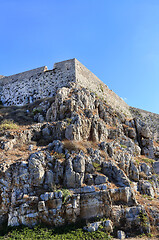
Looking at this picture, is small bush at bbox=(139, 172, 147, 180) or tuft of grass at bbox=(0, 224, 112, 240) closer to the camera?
tuft of grass at bbox=(0, 224, 112, 240)

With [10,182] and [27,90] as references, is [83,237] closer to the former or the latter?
[10,182]

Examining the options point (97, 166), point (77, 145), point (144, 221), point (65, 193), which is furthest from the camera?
point (77, 145)

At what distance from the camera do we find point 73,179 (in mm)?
11344

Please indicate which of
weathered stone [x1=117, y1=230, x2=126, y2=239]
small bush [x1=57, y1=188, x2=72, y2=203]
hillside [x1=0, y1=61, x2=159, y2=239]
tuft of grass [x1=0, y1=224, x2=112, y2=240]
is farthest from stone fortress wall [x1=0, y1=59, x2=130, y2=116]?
weathered stone [x1=117, y1=230, x2=126, y2=239]

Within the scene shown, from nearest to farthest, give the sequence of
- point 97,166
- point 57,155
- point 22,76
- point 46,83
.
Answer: point 57,155 < point 97,166 < point 46,83 < point 22,76

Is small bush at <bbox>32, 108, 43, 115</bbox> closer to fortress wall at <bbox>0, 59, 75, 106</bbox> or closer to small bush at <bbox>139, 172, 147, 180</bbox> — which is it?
fortress wall at <bbox>0, 59, 75, 106</bbox>

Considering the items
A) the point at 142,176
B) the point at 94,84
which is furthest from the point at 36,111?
the point at 142,176

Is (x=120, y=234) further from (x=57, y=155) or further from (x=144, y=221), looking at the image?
(x=57, y=155)

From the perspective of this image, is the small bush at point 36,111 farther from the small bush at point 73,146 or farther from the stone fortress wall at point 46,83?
the small bush at point 73,146

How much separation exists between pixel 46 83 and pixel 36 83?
65.7 inches

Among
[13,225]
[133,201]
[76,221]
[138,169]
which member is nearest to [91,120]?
[138,169]

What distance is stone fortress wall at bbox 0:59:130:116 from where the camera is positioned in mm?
23484

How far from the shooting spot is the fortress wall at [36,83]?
23578 millimetres

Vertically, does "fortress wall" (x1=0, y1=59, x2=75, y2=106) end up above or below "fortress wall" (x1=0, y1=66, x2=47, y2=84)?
below
